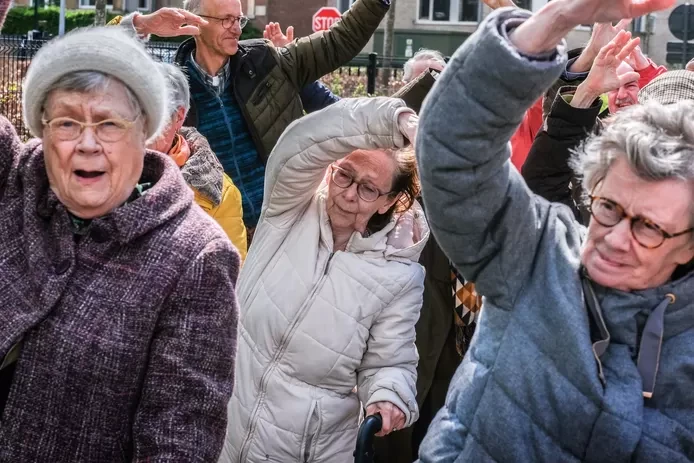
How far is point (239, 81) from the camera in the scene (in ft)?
19.7

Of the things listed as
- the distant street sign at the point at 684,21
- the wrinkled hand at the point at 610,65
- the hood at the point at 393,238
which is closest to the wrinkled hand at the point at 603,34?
the wrinkled hand at the point at 610,65

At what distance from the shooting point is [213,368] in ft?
9.10

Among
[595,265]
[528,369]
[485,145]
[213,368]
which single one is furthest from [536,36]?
[213,368]

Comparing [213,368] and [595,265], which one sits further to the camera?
[213,368]

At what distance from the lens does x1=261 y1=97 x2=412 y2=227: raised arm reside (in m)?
3.74

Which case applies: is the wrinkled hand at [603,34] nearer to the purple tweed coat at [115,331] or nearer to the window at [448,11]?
the purple tweed coat at [115,331]

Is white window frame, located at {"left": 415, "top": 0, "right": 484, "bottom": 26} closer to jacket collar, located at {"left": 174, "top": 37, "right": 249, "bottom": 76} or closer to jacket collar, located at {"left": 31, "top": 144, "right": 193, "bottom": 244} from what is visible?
jacket collar, located at {"left": 174, "top": 37, "right": 249, "bottom": 76}

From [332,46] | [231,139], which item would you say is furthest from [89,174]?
[332,46]

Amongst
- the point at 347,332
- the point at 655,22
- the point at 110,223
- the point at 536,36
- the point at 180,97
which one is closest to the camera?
the point at 536,36

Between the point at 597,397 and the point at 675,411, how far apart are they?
0.19m

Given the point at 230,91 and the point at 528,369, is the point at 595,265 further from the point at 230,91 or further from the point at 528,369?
the point at 230,91

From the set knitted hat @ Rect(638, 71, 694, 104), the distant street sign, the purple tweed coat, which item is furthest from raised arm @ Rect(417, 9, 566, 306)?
the distant street sign

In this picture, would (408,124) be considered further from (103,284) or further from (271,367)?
(103,284)

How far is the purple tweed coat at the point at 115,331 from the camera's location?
2.66m
